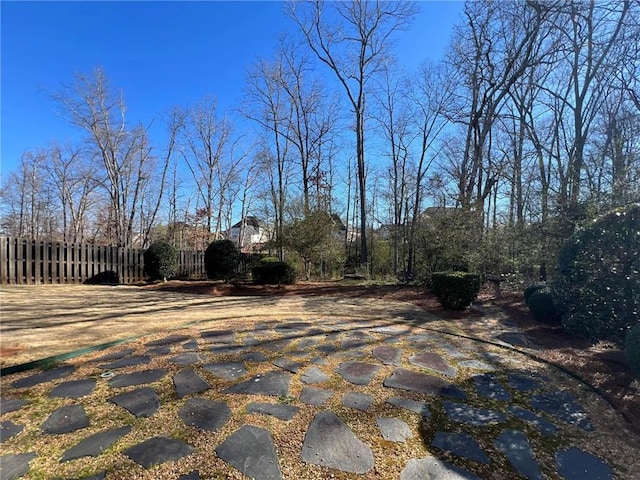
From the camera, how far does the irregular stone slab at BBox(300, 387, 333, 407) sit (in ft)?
7.59

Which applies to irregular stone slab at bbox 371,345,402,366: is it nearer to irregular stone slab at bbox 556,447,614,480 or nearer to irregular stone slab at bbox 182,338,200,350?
irregular stone slab at bbox 556,447,614,480

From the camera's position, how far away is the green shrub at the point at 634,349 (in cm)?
277

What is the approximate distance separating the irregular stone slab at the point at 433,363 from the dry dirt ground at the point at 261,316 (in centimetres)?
124

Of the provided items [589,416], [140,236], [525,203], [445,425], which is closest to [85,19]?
[445,425]

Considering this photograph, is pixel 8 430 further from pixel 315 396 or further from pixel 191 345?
pixel 315 396

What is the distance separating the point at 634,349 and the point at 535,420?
53.6 inches

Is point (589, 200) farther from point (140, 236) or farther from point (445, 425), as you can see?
point (140, 236)

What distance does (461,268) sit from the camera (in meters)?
8.63

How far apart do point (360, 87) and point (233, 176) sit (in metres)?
11.5

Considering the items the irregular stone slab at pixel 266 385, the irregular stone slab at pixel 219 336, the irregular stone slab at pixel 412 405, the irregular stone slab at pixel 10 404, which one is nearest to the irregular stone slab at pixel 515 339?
the irregular stone slab at pixel 412 405

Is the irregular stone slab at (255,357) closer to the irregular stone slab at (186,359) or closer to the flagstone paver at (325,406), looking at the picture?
the flagstone paver at (325,406)

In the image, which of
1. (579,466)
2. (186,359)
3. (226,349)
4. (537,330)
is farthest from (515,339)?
(186,359)

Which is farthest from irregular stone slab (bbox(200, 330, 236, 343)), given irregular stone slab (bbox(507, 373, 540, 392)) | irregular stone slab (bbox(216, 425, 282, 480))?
irregular stone slab (bbox(507, 373, 540, 392))

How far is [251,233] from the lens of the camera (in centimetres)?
2523
